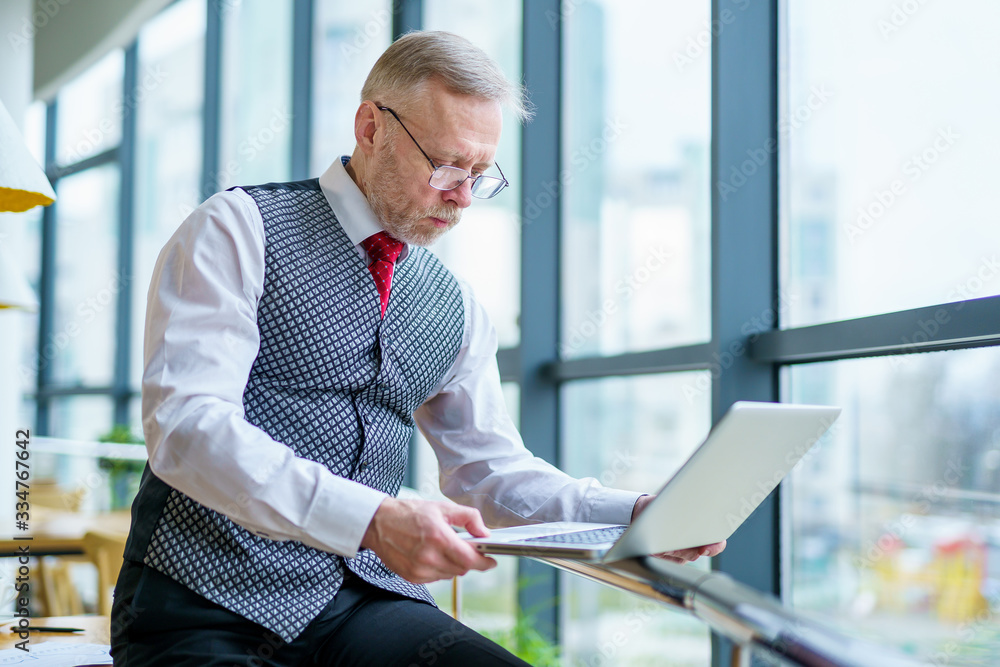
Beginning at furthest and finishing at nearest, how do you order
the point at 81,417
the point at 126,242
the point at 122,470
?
the point at 81,417, the point at 126,242, the point at 122,470

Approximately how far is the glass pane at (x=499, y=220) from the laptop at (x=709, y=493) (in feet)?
6.22

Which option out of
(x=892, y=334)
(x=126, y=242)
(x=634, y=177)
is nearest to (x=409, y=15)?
(x=634, y=177)

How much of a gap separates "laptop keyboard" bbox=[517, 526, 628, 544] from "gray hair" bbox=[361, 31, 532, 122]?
0.70m

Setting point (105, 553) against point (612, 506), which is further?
point (105, 553)

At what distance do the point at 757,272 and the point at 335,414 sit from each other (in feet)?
3.53

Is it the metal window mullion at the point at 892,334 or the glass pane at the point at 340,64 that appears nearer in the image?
the metal window mullion at the point at 892,334

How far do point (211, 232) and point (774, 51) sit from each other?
138cm

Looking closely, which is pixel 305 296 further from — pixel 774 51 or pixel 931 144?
pixel 774 51

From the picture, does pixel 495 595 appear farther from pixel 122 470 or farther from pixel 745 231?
pixel 122 470

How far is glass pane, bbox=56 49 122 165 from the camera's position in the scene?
269 inches

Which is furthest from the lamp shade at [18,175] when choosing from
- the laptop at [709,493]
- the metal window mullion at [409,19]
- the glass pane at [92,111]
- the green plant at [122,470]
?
the glass pane at [92,111]

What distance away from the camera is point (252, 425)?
111 cm

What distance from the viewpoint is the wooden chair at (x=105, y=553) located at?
2.53m

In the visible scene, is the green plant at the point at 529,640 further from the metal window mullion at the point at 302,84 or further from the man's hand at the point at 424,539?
the metal window mullion at the point at 302,84
